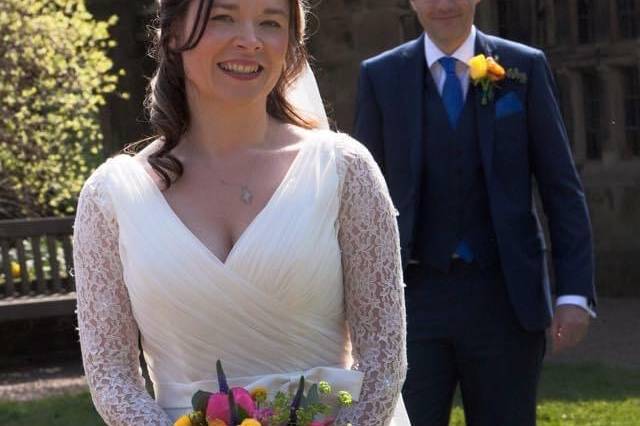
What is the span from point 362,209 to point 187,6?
594 mm

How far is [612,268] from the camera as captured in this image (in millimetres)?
13469

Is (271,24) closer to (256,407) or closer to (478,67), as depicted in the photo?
(256,407)

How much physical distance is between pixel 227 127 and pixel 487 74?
1.97 meters

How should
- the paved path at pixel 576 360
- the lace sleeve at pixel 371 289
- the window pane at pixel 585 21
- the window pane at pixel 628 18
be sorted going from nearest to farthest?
the lace sleeve at pixel 371 289
the paved path at pixel 576 360
the window pane at pixel 628 18
the window pane at pixel 585 21

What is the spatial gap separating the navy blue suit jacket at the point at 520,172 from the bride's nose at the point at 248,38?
200cm

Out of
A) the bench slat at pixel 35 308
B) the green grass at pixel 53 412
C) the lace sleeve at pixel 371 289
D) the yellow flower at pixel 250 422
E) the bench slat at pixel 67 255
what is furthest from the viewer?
the bench slat at pixel 67 255

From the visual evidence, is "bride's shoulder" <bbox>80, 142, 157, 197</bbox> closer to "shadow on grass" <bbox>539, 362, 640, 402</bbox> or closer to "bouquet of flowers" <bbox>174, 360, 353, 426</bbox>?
"bouquet of flowers" <bbox>174, 360, 353, 426</bbox>

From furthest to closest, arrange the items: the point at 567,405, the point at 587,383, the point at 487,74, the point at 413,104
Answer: the point at 587,383
the point at 567,405
the point at 413,104
the point at 487,74

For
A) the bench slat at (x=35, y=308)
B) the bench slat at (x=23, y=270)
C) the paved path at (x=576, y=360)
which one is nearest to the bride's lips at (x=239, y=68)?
the paved path at (x=576, y=360)

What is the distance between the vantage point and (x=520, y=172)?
5.54 m

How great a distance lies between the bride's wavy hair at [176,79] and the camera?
141 inches

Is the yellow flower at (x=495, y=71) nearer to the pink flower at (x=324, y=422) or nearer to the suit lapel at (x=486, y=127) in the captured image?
the suit lapel at (x=486, y=127)

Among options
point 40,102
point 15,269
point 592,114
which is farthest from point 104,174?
point 592,114

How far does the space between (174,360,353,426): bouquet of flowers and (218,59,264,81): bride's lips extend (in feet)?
2.06
